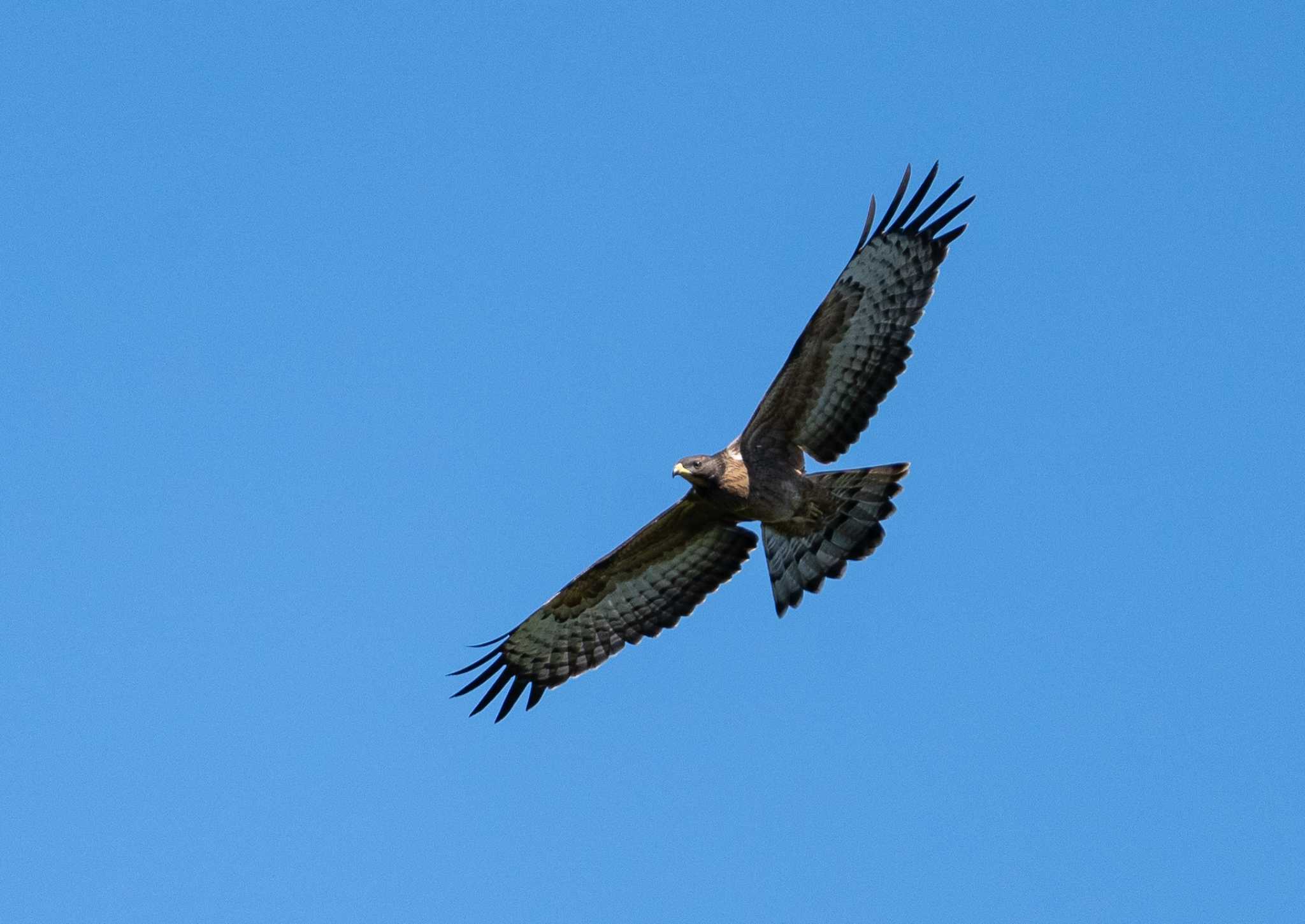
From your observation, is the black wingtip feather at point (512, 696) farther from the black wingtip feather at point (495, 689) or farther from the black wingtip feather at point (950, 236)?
the black wingtip feather at point (950, 236)

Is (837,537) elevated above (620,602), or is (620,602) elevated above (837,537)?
(620,602)

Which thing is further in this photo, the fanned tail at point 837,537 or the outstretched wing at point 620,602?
the outstretched wing at point 620,602

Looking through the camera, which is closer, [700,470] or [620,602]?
[700,470]

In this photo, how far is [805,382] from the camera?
12.0m

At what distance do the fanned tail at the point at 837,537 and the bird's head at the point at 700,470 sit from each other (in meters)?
0.62

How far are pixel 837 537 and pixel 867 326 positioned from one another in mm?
1423

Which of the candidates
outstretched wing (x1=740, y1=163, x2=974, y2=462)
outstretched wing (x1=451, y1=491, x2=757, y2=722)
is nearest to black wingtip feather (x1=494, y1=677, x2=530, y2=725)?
outstretched wing (x1=451, y1=491, x2=757, y2=722)

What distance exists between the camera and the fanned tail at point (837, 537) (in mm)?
11984

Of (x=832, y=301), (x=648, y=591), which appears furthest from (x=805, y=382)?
(x=648, y=591)

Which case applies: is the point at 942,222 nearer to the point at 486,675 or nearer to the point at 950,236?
the point at 950,236

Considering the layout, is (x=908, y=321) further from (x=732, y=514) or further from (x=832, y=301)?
(x=732, y=514)

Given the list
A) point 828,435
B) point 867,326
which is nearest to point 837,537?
point 828,435

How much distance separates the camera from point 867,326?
38.7ft

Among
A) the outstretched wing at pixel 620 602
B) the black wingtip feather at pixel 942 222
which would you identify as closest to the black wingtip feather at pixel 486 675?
the outstretched wing at pixel 620 602
